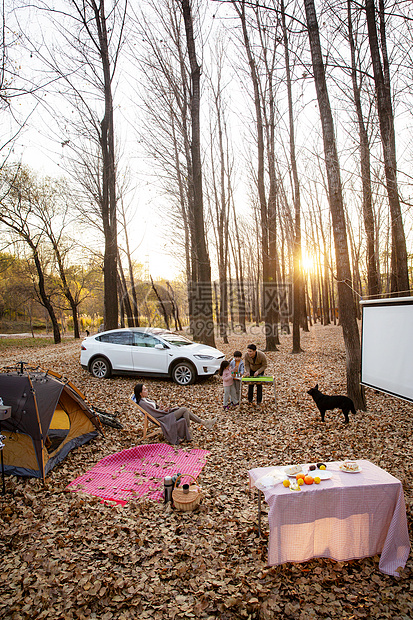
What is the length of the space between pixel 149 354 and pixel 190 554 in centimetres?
690

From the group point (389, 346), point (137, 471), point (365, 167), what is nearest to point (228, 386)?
point (137, 471)

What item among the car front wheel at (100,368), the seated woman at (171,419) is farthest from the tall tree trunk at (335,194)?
the car front wheel at (100,368)

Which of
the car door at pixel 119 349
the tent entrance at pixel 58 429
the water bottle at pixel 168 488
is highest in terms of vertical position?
the car door at pixel 119 349

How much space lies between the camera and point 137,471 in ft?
17.5

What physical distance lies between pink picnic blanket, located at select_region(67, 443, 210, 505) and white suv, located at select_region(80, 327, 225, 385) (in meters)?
3.77

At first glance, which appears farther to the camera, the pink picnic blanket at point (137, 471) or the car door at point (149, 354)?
the car door at point (149, 354)

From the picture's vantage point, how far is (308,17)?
7066 millimetres

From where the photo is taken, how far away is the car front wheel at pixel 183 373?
992 cm

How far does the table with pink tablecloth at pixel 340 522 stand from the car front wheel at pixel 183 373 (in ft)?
21.8

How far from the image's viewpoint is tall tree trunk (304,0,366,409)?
707 centimetres

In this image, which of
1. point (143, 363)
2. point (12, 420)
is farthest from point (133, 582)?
point (143, 363)

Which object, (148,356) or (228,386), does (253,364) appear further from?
(148,356)

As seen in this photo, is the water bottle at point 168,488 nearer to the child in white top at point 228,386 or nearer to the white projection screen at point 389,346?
the white projection screen at point 389,346

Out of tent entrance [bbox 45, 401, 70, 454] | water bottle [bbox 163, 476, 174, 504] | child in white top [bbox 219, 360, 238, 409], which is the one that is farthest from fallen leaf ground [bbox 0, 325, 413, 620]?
child in white top [bbox 219, 360, 238, 409]
